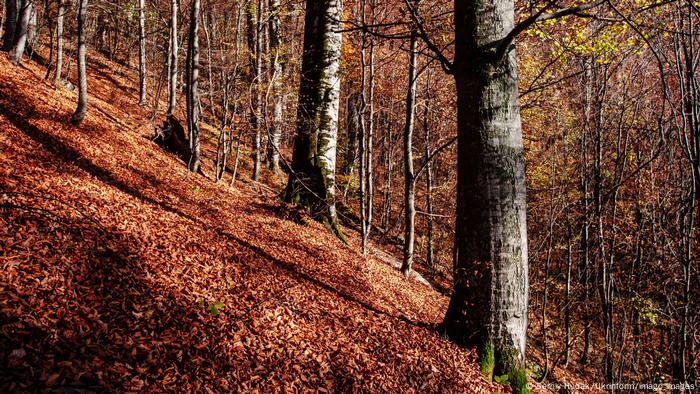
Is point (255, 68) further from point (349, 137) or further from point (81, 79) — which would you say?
point (349, 137)

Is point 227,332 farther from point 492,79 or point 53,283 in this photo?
point 492,79

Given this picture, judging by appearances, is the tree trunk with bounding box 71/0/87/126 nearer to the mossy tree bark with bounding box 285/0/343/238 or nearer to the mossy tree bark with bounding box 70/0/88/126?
the mossy tree bark with bounding box 70/0/88/126

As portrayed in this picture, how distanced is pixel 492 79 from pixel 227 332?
3.56 meters

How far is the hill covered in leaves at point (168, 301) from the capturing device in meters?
2.78

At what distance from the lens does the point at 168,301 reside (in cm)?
359

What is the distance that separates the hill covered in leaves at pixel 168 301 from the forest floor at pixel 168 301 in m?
0.01

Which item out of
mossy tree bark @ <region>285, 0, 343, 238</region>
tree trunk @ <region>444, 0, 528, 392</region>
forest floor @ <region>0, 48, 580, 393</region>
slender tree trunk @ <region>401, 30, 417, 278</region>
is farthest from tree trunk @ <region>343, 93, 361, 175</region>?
tree trunk @ <region>444, 0, 528, 392</region>

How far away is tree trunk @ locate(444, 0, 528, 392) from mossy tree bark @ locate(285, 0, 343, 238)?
5039 mm

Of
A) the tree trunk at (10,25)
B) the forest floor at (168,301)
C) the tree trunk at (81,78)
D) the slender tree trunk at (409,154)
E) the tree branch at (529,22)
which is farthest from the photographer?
the tree trunk at (10,25)

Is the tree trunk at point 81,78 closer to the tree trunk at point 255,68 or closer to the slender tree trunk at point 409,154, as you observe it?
the tree trunk at point 255,68

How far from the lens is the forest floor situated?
2.78 m

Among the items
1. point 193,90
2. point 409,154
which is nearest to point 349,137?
point 193,90

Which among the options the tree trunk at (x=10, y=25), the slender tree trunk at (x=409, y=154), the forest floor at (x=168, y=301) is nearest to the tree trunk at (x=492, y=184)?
the forest floor at (x=168, y=301)

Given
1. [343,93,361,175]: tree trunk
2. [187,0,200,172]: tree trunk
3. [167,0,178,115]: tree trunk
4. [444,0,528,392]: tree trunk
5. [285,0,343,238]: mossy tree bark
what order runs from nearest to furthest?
1. [444,0,528,392]: tree trunk
2. [285,0,343,238]: mossy tree bark
3. [187,0,200,172]: tree trunk
4. [167,0,178,115]: tree trunk
5. [343,93,361,175]: tree trunk
